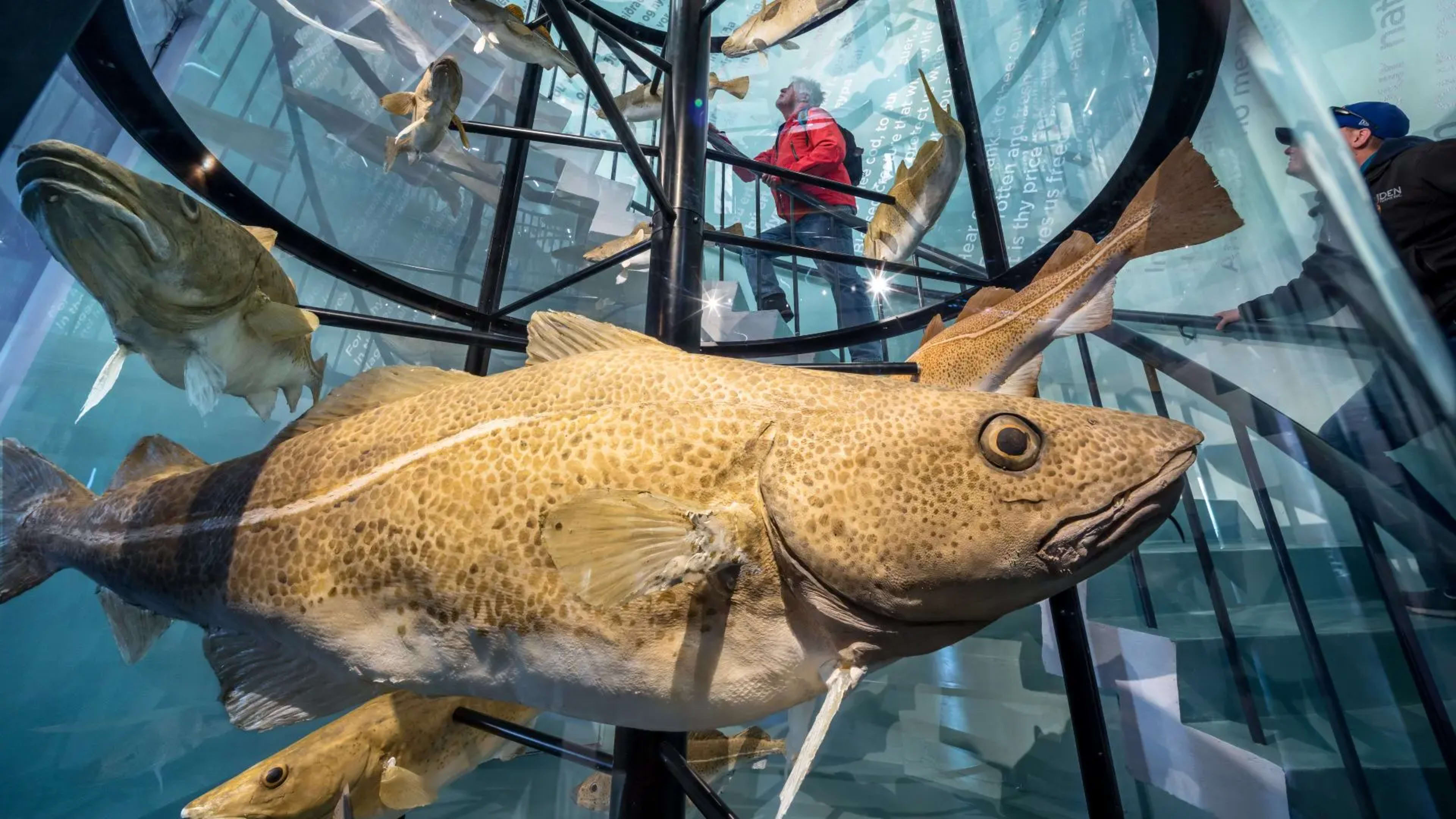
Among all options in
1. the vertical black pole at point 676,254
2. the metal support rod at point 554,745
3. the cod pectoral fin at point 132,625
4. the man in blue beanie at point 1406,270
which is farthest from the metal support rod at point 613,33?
the cod pectoral fin at point 132,625

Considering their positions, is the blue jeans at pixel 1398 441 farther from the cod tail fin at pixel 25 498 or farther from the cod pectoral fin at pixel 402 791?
the cod tail fin at pixel 25 498

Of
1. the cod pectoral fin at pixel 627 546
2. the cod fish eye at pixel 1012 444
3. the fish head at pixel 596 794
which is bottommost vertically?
the fish head at pixel 596 794

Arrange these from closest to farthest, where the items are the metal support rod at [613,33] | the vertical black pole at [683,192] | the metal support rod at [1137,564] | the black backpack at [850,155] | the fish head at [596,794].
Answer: the vertical black pole at [683,192], the metal support rod at [613,33], the metal support rod at [1137,564], the fish head at [596,794], the black backpack at [850,155]

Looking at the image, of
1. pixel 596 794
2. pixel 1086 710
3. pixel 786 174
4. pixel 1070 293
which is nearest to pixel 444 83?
pixel 786 174

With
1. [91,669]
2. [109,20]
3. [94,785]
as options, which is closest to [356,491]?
[109,20]

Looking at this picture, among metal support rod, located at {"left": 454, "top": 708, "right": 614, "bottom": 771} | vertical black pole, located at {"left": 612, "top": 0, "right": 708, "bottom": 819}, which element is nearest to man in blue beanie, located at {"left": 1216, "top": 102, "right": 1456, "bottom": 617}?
vertical black pole, located at {"left": 612, "top": 0, "right": 708, "bottom": 819}

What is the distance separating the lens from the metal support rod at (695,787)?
0.76 meters

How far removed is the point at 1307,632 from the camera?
1276 mm

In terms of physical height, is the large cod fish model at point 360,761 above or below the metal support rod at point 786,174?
below

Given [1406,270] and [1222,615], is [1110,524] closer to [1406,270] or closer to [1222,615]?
[1406,270]

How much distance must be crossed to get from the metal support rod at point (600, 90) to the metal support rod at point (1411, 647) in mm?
1670

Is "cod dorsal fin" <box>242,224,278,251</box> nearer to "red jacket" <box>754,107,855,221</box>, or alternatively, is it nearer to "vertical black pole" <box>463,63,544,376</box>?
"vertical black pole" <box>463,63,544,376</box>

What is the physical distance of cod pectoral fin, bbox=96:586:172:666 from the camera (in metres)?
1.08

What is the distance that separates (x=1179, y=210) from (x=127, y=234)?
57.4 inches
